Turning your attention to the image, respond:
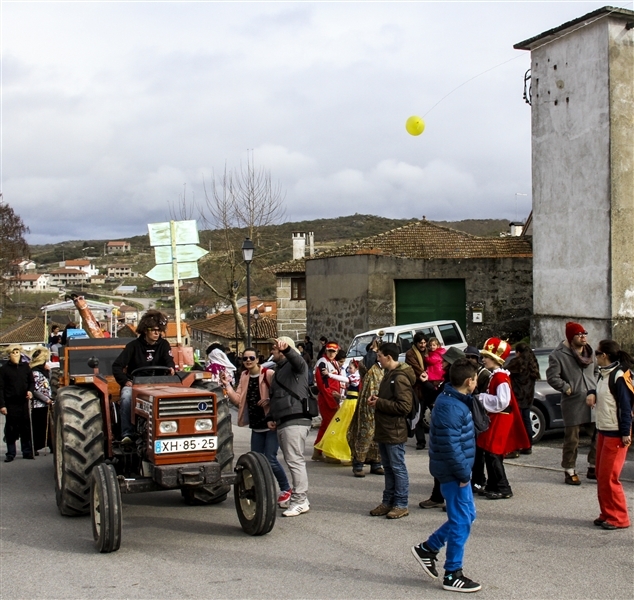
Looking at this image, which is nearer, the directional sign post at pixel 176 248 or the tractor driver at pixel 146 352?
the tractor driver at pixel 146 352

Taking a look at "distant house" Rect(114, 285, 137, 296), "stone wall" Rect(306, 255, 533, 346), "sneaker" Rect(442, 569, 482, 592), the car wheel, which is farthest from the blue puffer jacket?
"distant house" Rect(114, 285, 137, 296)

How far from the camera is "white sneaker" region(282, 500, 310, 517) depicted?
333 inches

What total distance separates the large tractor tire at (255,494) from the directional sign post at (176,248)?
8820 mm

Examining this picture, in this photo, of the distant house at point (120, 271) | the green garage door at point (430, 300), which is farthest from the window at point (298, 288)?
the distant house at point (120, 271)

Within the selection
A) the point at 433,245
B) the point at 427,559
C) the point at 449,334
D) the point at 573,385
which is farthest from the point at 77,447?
the point at 433,245

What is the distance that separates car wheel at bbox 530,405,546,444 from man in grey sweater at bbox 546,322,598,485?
273 centimetres

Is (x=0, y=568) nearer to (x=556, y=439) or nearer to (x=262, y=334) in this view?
(x=556, y=439)

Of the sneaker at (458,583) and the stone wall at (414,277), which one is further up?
the stone wall at (414,277)

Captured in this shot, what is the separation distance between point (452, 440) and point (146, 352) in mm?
4156

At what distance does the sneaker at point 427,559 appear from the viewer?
6.24m

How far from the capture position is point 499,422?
865 cm

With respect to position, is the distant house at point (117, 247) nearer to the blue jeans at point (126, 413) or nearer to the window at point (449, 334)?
the window at point (449, 334)

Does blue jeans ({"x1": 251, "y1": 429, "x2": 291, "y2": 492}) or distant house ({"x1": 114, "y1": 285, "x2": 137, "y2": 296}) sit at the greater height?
distant house ({"x1": 114, "y1": 285, "x2": 137, "y2": 296})

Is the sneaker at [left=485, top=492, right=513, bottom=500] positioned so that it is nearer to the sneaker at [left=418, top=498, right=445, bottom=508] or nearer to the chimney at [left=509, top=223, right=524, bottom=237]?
the sneaker at [left=418, top=498, right=445, bottom=508]
